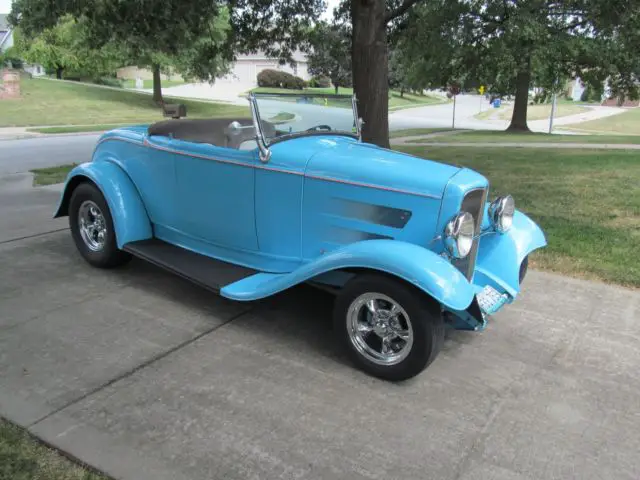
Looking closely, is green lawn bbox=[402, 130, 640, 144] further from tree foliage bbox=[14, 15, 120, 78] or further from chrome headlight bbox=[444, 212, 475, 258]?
tree foliage bbox=[14, 15, 120, 78]

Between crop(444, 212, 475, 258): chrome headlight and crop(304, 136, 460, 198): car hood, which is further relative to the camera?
crop(304, 136, 460, 198): car hood

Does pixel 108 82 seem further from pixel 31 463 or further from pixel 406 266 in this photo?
pixel 31 463

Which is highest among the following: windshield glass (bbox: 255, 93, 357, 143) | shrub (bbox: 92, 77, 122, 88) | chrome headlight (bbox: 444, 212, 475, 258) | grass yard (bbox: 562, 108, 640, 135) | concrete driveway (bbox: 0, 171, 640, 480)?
shrub (bbox: 92, 77, 122, 88)

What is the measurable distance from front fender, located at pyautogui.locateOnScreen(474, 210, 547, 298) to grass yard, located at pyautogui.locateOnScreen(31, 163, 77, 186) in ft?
25.6

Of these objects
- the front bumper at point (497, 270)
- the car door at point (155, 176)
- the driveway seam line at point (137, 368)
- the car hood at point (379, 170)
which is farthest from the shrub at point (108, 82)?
the front bumper at point (497, 270)

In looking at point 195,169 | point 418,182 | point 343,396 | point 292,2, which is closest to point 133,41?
point 292,2

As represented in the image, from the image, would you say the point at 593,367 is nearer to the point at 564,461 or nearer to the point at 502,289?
the point at 502,289

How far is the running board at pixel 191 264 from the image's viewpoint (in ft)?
12.7

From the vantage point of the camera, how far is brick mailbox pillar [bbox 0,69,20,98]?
3017 centimetres

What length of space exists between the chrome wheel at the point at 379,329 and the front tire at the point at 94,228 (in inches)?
98.4

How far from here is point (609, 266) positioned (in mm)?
5156

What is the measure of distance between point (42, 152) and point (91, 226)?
11.0 metres

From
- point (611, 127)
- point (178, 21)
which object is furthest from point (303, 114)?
point (611, 127)

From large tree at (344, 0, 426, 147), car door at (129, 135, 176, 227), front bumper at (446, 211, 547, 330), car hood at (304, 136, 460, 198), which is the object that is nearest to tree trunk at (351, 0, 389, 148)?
large tree at (344, 0, 426, 147)
